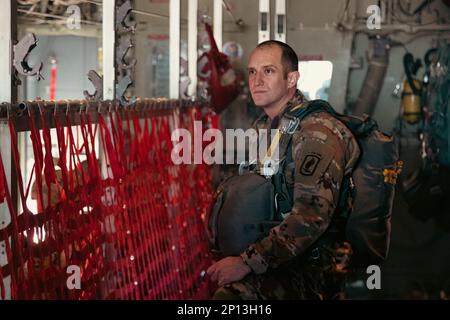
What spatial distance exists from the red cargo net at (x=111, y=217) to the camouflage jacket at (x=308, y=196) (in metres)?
0.62

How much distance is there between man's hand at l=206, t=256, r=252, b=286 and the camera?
266cm

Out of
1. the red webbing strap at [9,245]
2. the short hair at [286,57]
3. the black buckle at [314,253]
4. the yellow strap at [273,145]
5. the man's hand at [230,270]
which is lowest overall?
the man's hand at [230,270]

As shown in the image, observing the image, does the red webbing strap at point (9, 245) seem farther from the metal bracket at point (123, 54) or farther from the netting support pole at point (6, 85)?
the metal bracket at point (123, 54)

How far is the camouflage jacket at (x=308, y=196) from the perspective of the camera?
261 centimetres

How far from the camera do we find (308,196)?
2.61 metres

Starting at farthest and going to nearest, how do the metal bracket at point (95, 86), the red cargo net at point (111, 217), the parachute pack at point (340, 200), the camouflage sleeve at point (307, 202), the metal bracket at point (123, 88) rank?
the metal bracket at point (123, 88)
the metal bracket at point (95, 86)
the parachute pack at point (340, 200)
the camouflage sleeve at point (307, 202)
the red cargo net at point (111, 217)

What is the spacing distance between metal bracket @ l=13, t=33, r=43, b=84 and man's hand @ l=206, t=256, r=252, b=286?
34.4 inches

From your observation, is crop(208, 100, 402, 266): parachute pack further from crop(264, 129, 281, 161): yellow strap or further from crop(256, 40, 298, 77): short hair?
crop(256, 40, 298, 77): short hair

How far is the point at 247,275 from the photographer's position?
2.71m

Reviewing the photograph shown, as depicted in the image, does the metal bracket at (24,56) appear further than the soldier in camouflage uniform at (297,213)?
No

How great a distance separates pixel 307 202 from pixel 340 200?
0.77 feet

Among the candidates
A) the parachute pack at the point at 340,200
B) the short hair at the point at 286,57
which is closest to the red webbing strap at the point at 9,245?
the parachute pack at the point at 340,200

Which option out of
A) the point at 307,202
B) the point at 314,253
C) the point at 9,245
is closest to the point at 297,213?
the point at 307,202

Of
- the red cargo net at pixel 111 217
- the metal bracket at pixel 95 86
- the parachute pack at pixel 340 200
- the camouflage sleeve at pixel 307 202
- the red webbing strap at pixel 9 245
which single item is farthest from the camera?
the metal bracket at pixel 95 86
